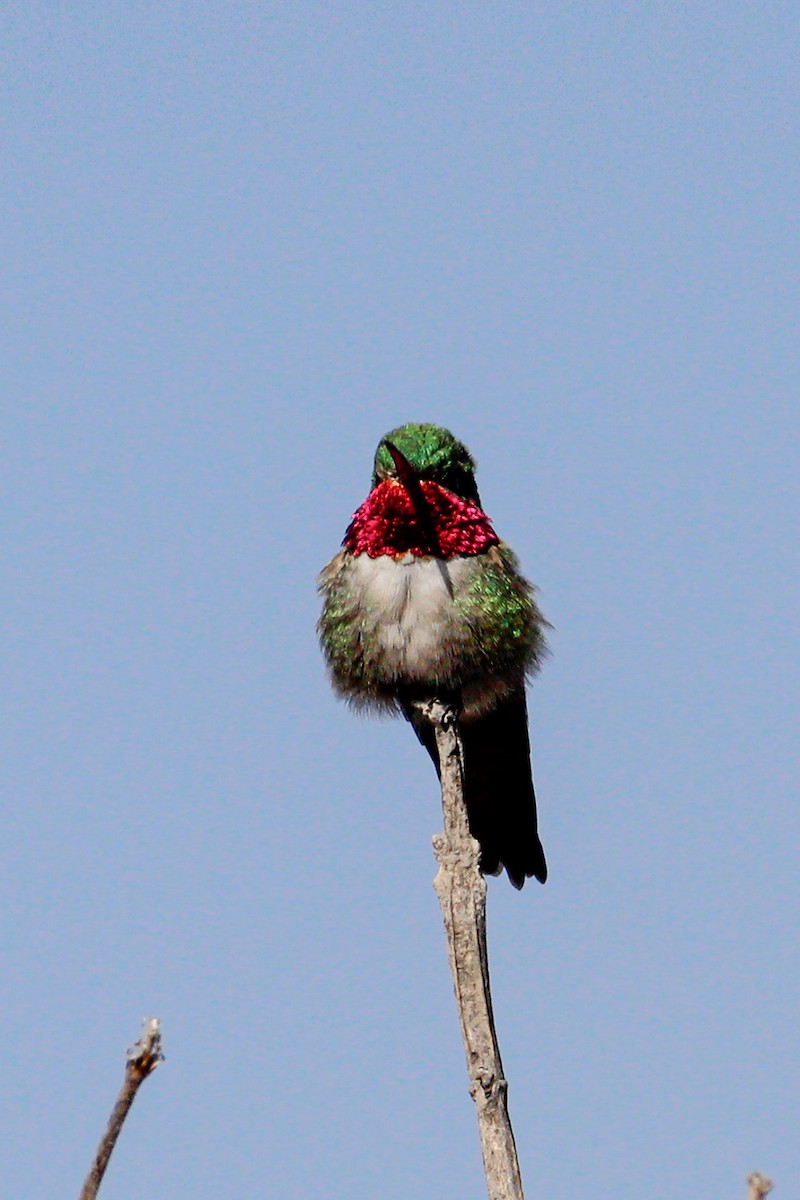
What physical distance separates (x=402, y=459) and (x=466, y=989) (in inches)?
89.9

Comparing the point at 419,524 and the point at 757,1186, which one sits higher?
the point at 419,524

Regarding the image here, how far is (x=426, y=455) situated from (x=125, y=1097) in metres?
4.75

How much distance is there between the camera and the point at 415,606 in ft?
19.7

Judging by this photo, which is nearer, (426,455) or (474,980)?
(474,980)

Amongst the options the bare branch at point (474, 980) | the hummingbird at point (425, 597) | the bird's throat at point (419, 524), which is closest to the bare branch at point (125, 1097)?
the bare branch at point (474, 980)

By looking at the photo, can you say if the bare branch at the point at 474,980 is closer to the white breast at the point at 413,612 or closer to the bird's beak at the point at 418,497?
the white breast at the point at 413,612

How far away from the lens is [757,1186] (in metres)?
1.60

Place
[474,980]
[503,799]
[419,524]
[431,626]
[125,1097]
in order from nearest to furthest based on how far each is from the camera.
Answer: [125,1097]
[474,980]
[431,626]
[419,524]
[503,799]

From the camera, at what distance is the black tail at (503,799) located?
7129 millimetres

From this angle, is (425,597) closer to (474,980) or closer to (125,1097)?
(474,980)

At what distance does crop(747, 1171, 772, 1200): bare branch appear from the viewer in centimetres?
159

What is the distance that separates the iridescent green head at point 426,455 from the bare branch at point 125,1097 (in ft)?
15.1

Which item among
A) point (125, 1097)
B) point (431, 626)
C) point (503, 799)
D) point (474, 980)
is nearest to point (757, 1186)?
point (125, 1097)

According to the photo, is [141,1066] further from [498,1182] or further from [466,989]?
[466,989]
